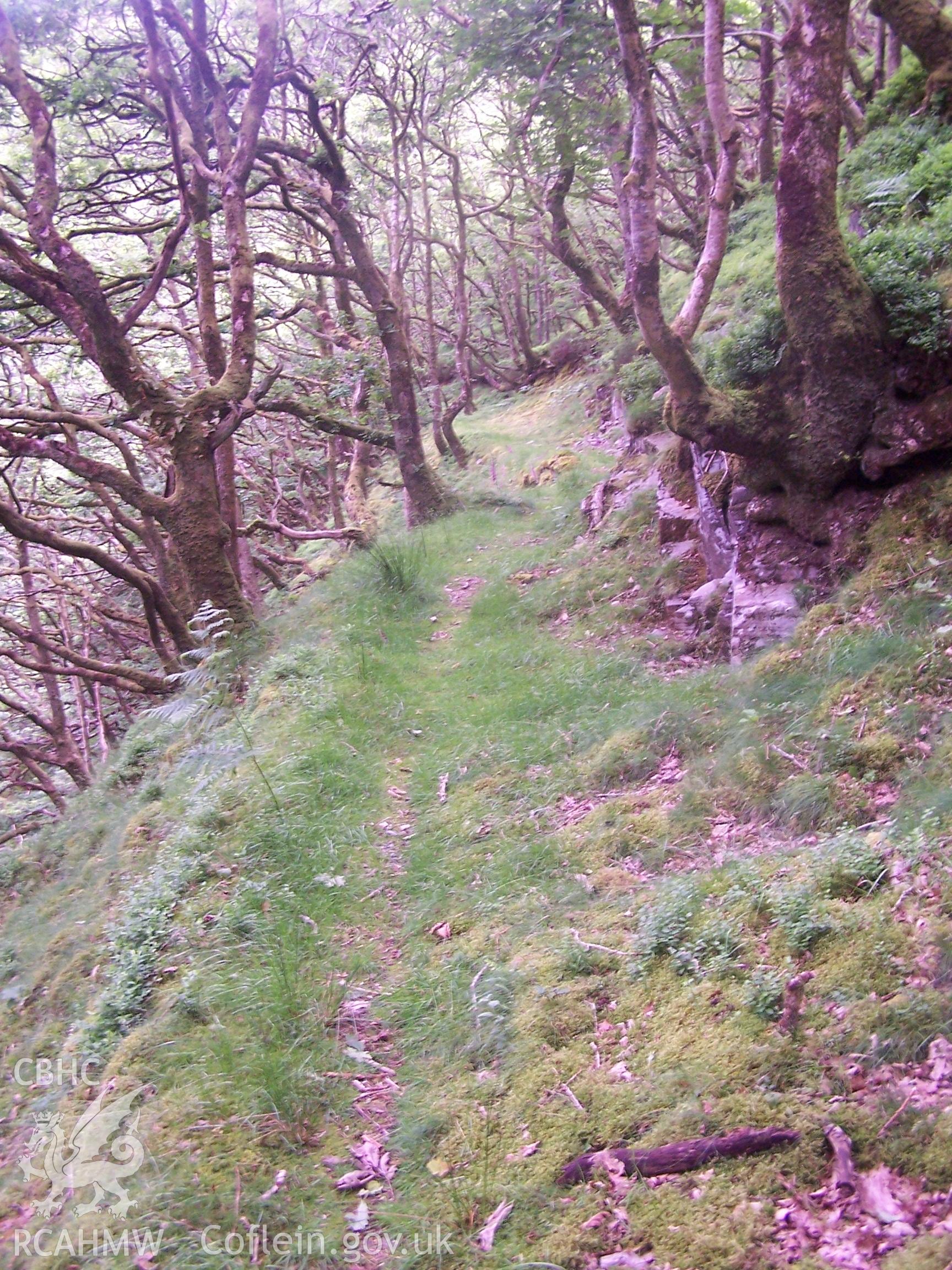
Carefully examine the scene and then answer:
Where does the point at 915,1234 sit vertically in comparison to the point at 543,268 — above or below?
below

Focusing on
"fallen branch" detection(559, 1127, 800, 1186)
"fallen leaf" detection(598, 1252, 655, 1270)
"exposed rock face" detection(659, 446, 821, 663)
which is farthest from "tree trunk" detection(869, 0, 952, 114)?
"fallen leaf" detection(598, 1252, 655, 1270)

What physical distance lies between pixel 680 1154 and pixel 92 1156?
230 centimetres

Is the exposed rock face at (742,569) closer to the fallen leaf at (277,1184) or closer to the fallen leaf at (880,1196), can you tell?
the fallen leaf at (880,1196)

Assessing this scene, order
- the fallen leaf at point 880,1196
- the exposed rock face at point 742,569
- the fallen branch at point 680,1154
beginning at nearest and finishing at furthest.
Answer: the fallen leaf at point 880,1196 → the fallen branch at point 680,1154 → the exposed rock face at point 742,569

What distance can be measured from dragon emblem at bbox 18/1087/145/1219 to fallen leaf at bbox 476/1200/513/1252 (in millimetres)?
1281

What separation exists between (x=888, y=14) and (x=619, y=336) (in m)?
7.75

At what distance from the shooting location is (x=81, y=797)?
9992 mm

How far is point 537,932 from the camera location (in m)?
4.33

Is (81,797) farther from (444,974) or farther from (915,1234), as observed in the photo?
(915,1234)

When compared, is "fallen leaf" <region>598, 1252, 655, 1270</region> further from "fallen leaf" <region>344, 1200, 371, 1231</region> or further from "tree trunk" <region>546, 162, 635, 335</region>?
"tree trunk" <region>546, 162, 635, 335</region>

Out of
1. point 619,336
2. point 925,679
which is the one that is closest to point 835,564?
point 925,679

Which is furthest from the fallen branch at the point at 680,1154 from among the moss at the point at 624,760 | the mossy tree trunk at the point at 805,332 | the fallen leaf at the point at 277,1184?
the mossy tree trunk at the point at 805,332

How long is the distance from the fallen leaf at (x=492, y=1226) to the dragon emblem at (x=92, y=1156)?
128cm

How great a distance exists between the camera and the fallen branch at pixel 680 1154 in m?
2.74
